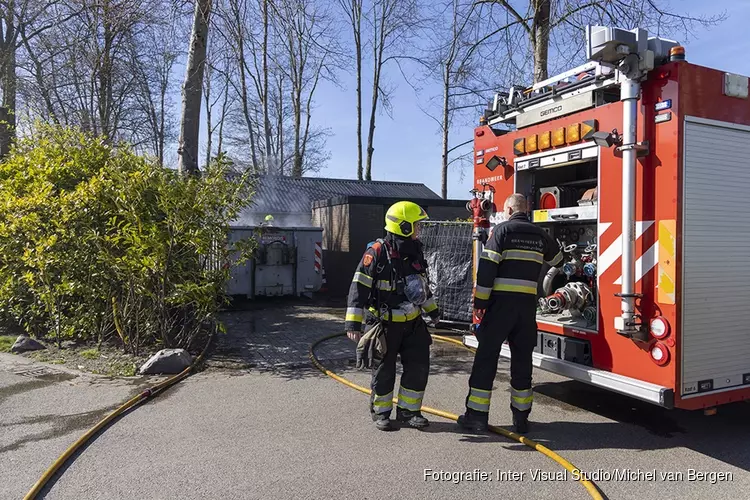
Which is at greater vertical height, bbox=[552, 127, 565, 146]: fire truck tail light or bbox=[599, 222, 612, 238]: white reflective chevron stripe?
bbox=[552, 127, 565, 146]: fire truck tail light

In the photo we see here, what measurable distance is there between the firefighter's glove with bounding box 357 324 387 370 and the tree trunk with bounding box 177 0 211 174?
216 inches

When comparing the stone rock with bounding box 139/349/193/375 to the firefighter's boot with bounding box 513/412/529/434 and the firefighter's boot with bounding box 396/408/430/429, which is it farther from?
the firefighter's boot with bounding box 513/412/529/434

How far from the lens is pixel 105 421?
4.42 m

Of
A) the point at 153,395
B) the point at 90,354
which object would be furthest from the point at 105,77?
the point at 153,395

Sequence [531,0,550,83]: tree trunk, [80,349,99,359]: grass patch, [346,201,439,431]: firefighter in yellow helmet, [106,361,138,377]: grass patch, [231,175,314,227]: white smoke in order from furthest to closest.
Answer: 1. [231,175,314,227]: white smoke
2. [531,0,550,83]: tree trunk
3. [80,349,99,359]: grass patch
4. [106,361,138,377]: grass patch
5. [346,201,439,431]: firefighter in yellow helmet

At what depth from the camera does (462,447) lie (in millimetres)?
4016

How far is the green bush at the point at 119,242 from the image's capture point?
6.33 meters

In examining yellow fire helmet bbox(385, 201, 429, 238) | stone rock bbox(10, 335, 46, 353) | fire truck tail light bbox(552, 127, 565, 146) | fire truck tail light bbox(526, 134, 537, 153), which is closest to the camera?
yellow fire helmet bbox(385, 201, 429, 238)

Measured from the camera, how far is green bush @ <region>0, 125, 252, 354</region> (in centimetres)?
633

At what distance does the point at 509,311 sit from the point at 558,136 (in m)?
1.61

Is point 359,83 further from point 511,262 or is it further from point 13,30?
point 511,262

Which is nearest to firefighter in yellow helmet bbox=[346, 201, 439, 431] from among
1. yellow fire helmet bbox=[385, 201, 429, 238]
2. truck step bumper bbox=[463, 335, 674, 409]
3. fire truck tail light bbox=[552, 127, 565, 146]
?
yellow fire helmet bbox=[385, 201, 429, 238]

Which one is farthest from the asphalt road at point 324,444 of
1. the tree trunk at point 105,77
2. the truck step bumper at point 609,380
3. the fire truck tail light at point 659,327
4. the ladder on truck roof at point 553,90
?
the tree trunk at point 105,77

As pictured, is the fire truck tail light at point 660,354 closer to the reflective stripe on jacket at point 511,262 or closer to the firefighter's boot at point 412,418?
the reflective stripe on jacket at point 511,262
